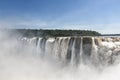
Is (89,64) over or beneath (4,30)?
beneath

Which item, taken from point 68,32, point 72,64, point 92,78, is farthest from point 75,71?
point 68,32

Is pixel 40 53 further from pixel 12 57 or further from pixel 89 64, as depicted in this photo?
pixel 89 64

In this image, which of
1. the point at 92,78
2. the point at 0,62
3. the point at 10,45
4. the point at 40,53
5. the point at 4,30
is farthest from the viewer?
the point at 4,30

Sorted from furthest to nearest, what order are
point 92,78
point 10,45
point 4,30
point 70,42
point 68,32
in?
point 68,32
point 4,30
point 10,45
point 70,42
point 92,78

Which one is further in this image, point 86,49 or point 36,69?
point 36,69

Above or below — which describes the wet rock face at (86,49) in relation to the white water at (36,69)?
above
